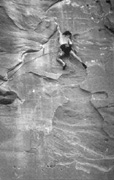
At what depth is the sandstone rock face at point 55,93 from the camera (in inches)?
131

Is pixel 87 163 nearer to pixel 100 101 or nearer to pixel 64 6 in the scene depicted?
pixel 100 101

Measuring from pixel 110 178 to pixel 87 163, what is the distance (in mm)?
423

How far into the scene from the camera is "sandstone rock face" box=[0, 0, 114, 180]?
131 inches

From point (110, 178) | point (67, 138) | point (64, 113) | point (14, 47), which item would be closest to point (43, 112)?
point (64, 113)

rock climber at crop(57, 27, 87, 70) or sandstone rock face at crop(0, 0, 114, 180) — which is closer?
sandstone rock face at crop(0, 0, 114, 180)

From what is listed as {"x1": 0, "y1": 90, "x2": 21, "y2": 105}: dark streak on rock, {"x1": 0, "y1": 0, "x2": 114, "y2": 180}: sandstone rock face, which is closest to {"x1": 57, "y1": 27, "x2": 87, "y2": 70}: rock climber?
{"x1": 0, "y1": 0, "x2": 114, "y2": 180}: sandstone rock face

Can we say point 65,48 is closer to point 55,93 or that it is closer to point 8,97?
point 55,93

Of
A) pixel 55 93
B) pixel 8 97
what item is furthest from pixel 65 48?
pixel 8 97

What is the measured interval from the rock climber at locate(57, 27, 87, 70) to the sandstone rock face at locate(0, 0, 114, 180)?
0.22ft

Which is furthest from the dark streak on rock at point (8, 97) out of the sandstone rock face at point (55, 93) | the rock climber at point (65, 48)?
the rock climber at point (65, 48)

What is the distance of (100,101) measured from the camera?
11.0 feet

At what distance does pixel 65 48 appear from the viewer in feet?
11.3

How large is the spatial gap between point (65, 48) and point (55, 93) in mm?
767

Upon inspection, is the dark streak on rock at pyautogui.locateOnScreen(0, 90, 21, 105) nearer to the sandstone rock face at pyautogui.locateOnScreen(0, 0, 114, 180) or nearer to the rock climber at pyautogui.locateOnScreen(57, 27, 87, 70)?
the sandstone rock face at pyautogui.locateOnScreen(0, 0, 114, 180)
